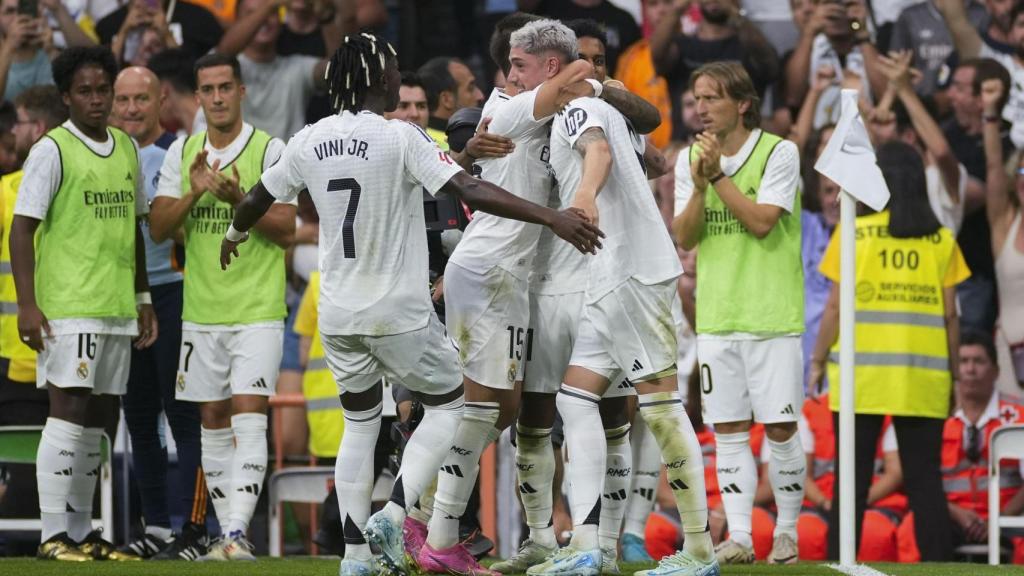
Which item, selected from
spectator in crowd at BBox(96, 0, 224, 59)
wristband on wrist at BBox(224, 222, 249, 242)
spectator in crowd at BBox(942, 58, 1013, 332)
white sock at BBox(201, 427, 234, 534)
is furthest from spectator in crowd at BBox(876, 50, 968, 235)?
wristband on wrist at BBox(224, 222, 249, 242)

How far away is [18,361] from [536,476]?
13.9 feet

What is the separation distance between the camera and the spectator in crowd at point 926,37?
494 inches

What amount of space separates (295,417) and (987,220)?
17.2 ft

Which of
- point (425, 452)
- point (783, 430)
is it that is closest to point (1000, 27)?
point (783, 430)

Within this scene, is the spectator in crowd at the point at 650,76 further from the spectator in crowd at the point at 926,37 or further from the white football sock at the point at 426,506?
the white football sock at the point at 426,506

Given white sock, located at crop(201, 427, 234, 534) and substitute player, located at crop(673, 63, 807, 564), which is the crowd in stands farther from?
substitute player, located at crop(673, 63, 807, 564)

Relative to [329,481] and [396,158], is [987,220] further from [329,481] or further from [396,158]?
[396,158]

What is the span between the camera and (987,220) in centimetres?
1164

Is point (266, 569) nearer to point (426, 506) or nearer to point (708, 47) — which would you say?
point (426, 506)

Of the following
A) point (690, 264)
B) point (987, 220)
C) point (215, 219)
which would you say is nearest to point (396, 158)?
point (215, 219)

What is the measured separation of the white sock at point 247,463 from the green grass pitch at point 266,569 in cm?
39

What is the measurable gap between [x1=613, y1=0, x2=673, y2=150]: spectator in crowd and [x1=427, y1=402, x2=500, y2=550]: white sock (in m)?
5.64

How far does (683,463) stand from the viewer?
6773 mm

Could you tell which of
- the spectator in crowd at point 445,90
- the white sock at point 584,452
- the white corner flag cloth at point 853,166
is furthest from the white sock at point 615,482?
the spectator in crowd at point 445,90
